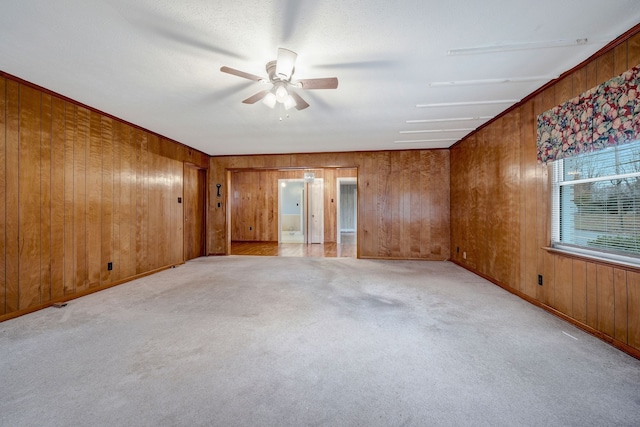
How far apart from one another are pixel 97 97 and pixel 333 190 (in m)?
6.26

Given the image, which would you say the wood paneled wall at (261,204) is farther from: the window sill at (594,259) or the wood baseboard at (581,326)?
the window sill at (594,259)

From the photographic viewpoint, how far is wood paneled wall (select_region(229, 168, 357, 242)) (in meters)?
8.45

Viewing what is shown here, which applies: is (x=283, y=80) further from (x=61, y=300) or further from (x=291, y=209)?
(x=291, y=209)

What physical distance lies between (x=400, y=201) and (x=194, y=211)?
470 centimetres

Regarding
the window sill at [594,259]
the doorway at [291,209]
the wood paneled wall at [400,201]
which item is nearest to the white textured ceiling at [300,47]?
the window sill at [594,259]

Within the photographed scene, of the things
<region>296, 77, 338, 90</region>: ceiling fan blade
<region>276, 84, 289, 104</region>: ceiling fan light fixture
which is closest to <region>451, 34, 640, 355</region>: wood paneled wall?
<region>296, 77, 338, 90</region>: ceiling fan blade

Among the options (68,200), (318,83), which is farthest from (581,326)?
(68,200)

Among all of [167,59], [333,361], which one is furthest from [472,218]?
[167,59]

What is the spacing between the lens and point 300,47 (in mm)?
2039

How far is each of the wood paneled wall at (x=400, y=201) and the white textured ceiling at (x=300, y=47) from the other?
84.3 inches

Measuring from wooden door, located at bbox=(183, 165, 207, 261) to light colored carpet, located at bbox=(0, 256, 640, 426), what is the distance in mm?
2660

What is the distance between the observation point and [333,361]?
1797 millimetres

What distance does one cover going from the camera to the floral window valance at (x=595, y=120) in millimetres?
1826

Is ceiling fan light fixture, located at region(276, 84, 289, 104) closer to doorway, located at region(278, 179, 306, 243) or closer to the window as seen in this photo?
the window
